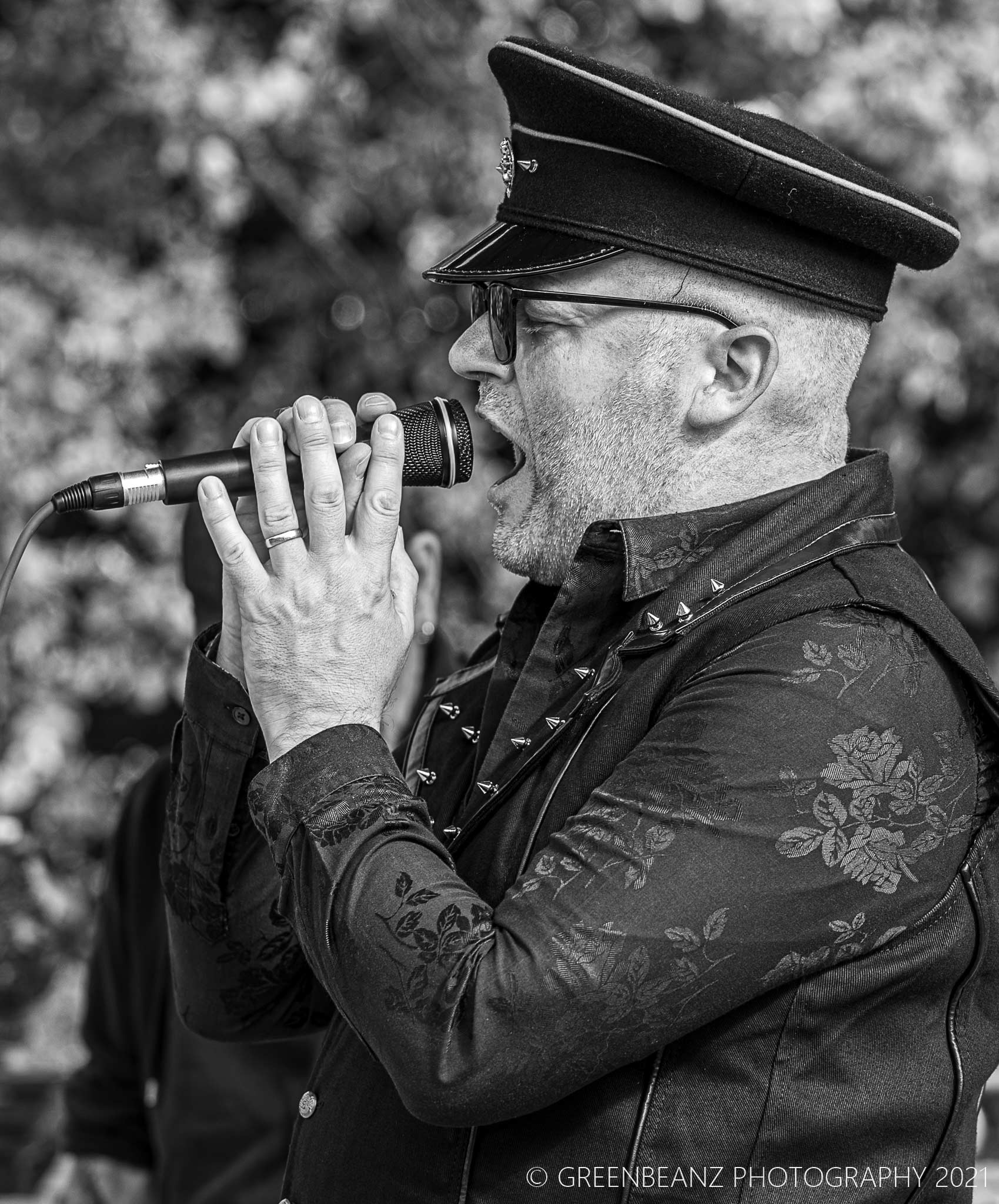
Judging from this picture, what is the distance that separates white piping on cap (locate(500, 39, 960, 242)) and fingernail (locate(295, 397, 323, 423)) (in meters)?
0.46

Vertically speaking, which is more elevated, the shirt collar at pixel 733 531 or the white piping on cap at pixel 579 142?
the white piping on cap at pixel 579 142

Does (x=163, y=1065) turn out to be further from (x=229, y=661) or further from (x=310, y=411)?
(x=310, y=411)

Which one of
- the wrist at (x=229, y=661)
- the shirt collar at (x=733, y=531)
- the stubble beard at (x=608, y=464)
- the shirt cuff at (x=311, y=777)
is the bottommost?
the shirt cuff at (x=311, y=777)

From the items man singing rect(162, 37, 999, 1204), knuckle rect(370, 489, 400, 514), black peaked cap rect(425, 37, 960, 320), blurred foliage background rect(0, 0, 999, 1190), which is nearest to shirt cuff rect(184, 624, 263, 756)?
man singing rect(162, 37, 999, 1204)

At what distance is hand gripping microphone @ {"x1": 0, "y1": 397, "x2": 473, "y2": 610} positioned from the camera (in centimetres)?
146

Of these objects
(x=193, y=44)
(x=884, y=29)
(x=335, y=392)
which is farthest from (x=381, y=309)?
(x=884, y=29)

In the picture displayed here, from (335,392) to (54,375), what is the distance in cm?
89

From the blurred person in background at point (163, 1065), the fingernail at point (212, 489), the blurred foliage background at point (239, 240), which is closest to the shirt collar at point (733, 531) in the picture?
the fingernail at point (212, 489)

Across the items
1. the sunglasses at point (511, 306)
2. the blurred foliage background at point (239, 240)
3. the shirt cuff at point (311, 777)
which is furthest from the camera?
the blurred foliage background at point (239, 240)

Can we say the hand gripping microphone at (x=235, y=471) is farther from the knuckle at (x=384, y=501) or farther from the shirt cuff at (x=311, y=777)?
the shirt cuff at (x=311, y=777)

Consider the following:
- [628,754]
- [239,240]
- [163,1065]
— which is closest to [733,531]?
[628,754]

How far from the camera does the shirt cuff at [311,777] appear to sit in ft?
4.17

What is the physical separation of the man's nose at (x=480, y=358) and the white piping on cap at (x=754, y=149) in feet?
0.85

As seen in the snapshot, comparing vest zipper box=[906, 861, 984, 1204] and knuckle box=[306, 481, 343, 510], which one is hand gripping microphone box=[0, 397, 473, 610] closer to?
knuckle box=[306, 481, 343, 510]
